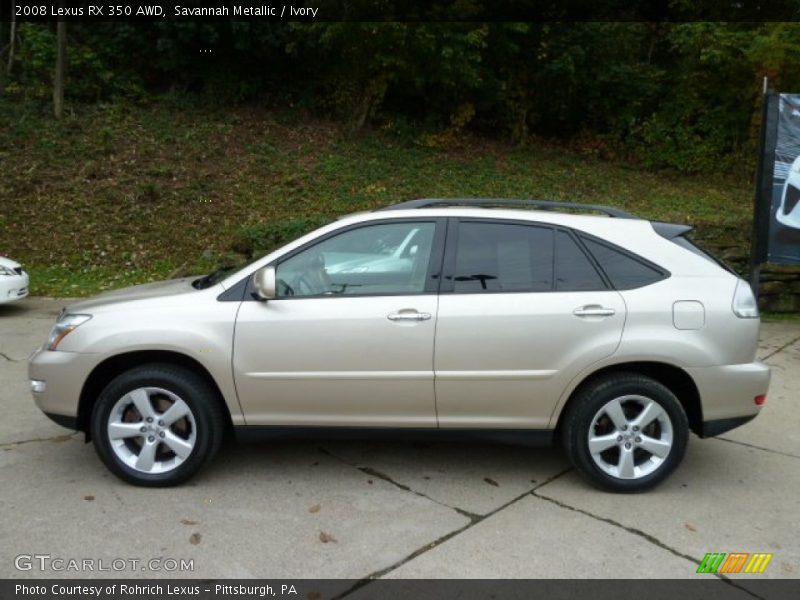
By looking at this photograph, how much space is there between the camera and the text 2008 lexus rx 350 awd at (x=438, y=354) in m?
4.02

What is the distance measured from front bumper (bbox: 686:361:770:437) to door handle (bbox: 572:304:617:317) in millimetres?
545

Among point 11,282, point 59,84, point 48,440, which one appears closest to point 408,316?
point 48,440

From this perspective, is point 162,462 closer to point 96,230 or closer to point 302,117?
point 96,230

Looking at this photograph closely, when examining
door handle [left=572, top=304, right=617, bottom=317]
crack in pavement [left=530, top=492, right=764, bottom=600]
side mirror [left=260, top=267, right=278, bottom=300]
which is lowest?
crack in pavement [left=530, top=492, right=764, bottom=600]

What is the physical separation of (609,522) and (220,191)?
11.1 metres

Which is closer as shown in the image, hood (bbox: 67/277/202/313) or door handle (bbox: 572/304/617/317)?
door handle (bbox: 572/304/617/317)

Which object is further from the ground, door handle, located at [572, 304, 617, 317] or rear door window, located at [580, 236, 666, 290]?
rear door window, located at [580, 236, 666, 290]

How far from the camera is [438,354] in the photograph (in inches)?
158

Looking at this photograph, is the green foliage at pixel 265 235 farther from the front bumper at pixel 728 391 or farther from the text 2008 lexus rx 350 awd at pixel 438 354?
the front bumper at pixel 728 391

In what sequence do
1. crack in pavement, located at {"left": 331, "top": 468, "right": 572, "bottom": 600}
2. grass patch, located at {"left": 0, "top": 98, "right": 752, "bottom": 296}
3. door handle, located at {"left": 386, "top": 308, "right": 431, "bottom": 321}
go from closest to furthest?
crack in pavement, located at {"left": 331, "top": 468, "right": 572, "bottom": 600} → door handle, located at {"left": 386, "top": 308, "right": 431, "bottom": 321} → grass patch, located at {"left": 0, "top": 98, "right": 752, "bottom": 296}

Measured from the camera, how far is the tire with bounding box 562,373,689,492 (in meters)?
4.07

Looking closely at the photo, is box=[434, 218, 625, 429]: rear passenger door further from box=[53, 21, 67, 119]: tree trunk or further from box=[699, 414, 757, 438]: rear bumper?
box=[53, 21, 67, 119]: tree trunk

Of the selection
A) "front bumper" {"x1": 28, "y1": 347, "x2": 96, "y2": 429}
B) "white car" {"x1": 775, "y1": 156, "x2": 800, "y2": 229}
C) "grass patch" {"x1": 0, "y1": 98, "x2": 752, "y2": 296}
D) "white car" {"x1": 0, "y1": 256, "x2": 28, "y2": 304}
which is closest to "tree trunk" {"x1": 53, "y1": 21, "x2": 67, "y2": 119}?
"grass patch" {"x1": 0, "y1": 98, "x2": 752, "y2": 296}

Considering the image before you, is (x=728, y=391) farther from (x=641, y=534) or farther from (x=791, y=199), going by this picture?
(x=791, y=199)
